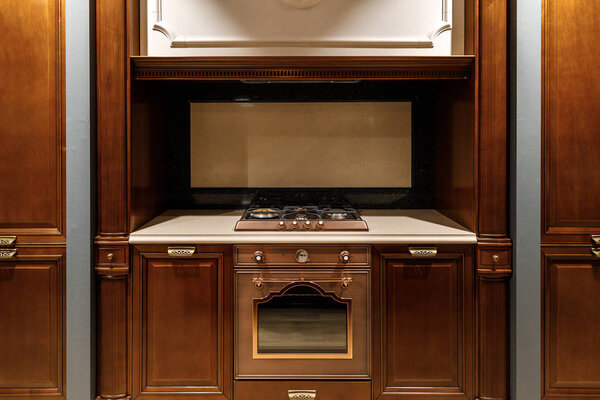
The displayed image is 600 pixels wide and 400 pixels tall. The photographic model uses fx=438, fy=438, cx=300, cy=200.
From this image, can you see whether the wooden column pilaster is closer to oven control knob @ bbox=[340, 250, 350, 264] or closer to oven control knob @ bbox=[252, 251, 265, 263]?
oven control knob @ bbox=[340, 250, 350, 264]

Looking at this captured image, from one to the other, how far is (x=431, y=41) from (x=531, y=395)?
1501 mm

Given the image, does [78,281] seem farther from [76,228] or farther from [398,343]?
[398,343]

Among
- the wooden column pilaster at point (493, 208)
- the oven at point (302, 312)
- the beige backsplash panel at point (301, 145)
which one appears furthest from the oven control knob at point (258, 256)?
the wooden column pilaster at point (493, 208)

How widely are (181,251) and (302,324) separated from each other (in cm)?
57

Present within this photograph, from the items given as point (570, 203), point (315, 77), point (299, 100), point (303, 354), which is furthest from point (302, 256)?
point (570, 203)

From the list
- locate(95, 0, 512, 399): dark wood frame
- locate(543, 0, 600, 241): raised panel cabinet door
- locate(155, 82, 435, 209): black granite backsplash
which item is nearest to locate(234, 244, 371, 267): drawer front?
locate(95, 0, 512, 399): dark wood frame

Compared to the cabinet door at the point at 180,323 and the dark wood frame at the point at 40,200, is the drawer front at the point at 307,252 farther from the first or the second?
the dark wood frame at the point at 40,200

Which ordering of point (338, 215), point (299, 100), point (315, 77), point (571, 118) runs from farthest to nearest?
1. point (299, 100)
2. point (338, 215)
3. point (315, 77)
4. point (571, 118)

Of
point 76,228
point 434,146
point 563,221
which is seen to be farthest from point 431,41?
point 76,228

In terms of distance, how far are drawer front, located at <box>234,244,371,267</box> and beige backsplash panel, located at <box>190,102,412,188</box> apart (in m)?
0.68

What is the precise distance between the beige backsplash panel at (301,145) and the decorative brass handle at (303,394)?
41.6 inches

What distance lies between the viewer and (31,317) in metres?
1.76

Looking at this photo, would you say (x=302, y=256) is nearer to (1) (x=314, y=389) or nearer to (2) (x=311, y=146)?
(1) (x=314, y=389)

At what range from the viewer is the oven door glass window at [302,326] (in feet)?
5.88
